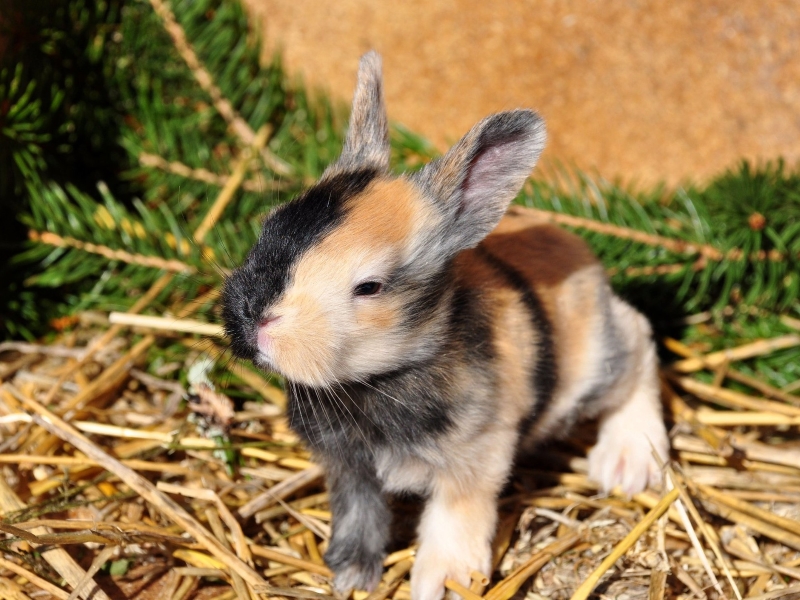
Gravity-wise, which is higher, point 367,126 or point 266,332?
point 367,126

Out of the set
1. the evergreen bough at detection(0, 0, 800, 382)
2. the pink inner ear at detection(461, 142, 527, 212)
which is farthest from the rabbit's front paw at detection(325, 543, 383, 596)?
the evergreen bough at detection(0, 0, 800, 382)

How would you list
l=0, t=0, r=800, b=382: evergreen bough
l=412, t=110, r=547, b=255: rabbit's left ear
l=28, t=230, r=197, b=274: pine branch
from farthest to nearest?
l=28, t=230, r=197, b=274: pine branch → l=0, t=0, r=800, b=382: evergreen bough → l=412, t=110, r=547, b=255: rabbit's left ear

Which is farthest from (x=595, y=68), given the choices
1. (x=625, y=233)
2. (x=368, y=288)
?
(x=368, y=288)

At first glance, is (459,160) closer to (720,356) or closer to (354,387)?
(354,387)

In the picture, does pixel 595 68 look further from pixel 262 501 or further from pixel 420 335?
pixel 262 501

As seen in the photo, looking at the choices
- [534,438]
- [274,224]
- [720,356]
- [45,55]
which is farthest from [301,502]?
[45,55]

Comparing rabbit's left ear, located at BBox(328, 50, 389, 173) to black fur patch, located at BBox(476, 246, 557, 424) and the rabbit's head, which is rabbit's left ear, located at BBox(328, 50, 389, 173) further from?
black fur patch, located at BBox(476, 246, 557, 424)

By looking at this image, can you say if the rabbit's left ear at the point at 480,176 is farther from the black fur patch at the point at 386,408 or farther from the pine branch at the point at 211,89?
the pine branch at the point at 211,89
